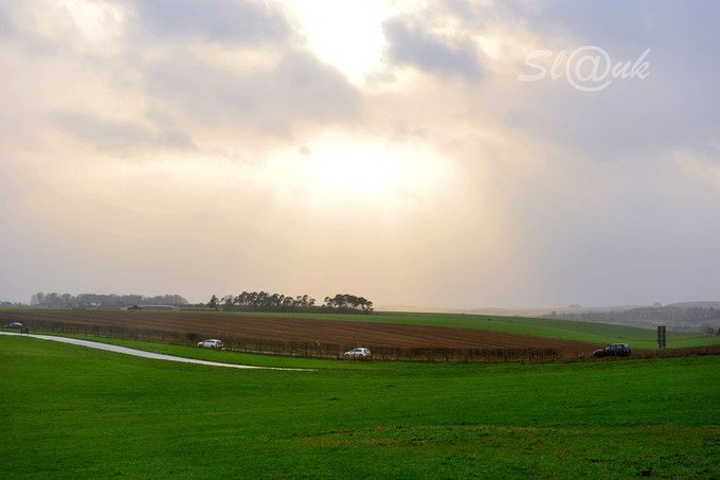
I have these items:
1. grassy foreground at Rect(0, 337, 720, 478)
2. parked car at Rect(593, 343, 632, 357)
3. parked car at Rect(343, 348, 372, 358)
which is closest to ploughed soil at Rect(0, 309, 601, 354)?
parked car at Rect(343, 348, 372, 358)

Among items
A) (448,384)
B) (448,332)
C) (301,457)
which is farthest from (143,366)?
(448,332)

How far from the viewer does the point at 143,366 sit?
58.9m

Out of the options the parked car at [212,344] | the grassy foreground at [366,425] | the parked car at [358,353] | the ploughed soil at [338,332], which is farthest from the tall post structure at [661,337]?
the parked car at [212,344]

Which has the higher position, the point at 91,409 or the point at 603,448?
the point at 603,448

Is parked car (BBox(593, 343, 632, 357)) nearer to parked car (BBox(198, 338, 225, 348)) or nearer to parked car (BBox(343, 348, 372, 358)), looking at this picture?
parked car (BBox(343, 348, 372, 358))

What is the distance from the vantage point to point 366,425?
92.4 ft

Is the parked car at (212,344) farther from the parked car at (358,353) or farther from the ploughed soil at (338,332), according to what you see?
the parked car at (358,353)

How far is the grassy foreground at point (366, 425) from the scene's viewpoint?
19.6 metres

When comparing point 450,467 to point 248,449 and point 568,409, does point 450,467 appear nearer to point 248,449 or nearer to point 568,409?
point 248,449

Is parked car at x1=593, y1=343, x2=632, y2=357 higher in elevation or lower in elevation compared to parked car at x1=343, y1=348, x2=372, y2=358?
higher

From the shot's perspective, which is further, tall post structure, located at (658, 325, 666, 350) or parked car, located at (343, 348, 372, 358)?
tall post structure, located at (658, 325, 666, 350)

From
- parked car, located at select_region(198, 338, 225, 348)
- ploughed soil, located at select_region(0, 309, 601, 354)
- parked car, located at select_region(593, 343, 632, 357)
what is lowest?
parked car, located at select_region(198, 338, 225, 348)

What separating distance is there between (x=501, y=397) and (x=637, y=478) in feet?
59.0

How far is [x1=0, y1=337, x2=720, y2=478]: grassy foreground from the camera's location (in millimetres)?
19609
